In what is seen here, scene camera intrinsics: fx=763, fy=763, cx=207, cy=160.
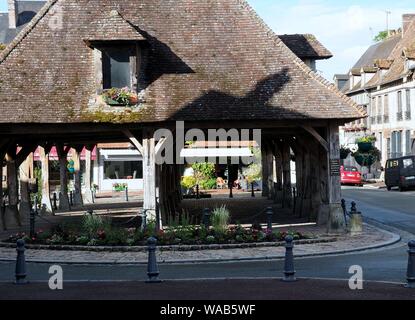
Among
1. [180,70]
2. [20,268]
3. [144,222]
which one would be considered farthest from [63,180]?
[20,268]

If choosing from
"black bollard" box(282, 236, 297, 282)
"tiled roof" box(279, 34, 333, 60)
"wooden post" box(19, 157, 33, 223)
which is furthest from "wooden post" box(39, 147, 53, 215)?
"black bollard" box(282, 236, 297, 282)

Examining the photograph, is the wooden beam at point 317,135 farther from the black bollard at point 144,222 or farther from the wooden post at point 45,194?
the wooden post at point 45,194

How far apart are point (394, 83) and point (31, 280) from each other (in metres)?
48.2

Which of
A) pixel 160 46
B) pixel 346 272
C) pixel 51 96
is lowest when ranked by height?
pixel 346 272

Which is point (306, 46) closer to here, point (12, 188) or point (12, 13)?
point (12, 188)

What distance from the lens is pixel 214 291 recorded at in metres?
11.3

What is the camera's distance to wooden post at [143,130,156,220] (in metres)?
21.3

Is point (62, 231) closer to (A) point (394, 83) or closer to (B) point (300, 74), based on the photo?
(B) point (300, 74)

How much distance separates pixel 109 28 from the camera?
2139 centimetres

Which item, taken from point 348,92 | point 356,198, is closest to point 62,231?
point 356,198

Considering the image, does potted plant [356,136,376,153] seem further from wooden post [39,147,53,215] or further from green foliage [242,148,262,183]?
wooden post [39,147,53,215]

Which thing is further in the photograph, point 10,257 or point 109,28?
point 109,28

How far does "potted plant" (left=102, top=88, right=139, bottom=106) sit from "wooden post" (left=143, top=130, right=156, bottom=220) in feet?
3.17

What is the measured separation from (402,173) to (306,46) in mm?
19986
